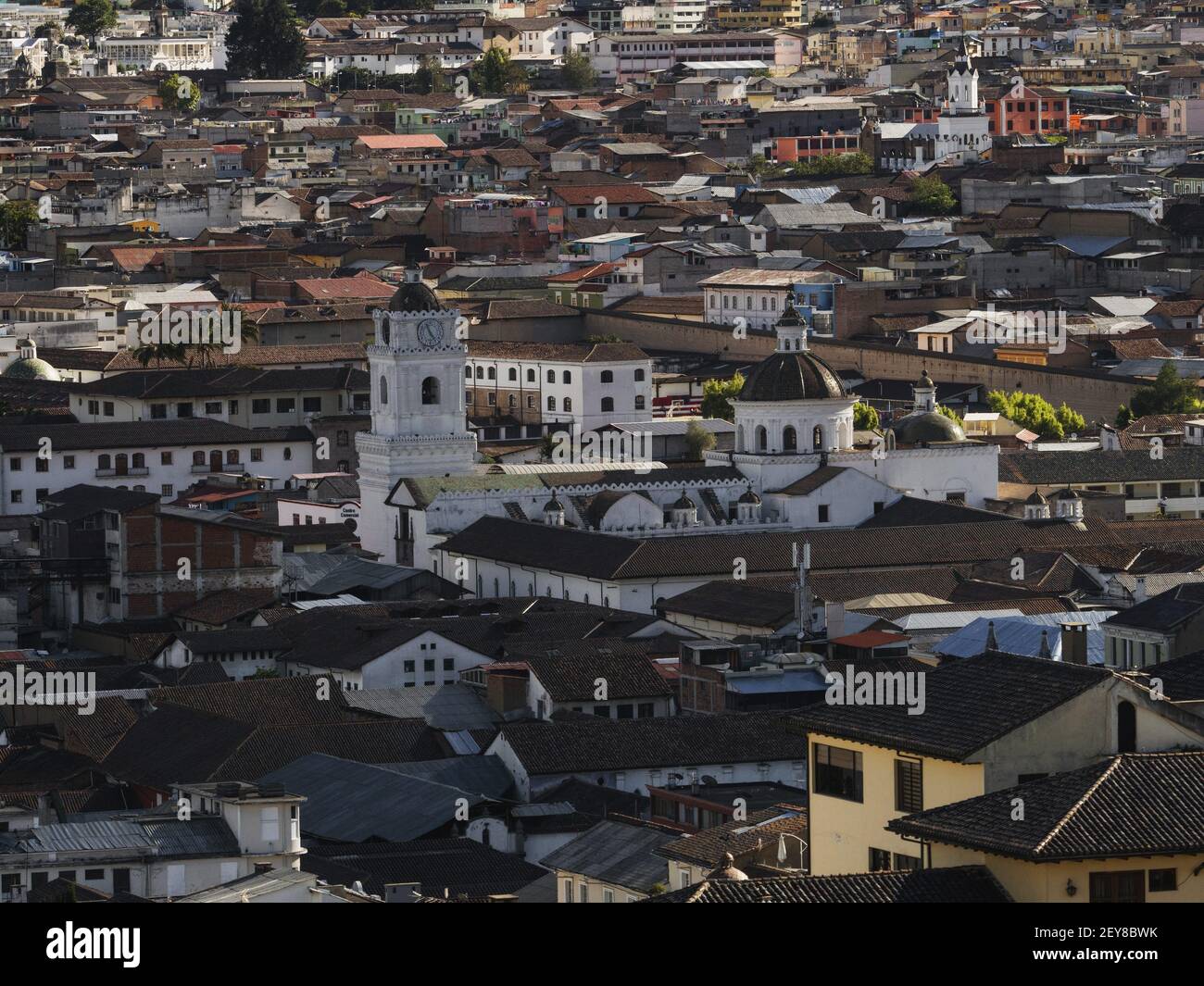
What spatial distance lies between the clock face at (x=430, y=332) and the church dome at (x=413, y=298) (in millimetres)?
287

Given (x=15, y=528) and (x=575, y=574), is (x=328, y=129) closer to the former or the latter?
(x=15, y=528)

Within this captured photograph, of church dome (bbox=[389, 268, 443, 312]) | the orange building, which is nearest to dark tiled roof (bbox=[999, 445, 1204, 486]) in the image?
church dome (bbox=[389, 268, 443, 312])

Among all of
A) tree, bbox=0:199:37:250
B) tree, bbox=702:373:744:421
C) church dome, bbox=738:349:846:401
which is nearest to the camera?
church dome, bbox=738:349:846:401

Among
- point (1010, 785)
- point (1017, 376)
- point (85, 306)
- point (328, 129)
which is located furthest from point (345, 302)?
point (1010, 785)

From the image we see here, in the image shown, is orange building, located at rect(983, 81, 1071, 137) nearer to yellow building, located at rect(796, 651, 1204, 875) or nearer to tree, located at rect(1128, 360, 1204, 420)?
tree, located at rect(1128, 360, 1204, 420)

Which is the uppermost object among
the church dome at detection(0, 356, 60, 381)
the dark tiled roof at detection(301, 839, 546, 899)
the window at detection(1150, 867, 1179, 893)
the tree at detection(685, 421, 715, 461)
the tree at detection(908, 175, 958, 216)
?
the window at detection(1150, 867, 1179, 893)

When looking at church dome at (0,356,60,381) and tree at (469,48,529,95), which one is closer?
church dome at (0,356,60,381)

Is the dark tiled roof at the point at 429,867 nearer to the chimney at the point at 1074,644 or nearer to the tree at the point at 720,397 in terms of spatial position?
the chimney at the point at 1074,644

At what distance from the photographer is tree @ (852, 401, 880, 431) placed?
7925 centimetres

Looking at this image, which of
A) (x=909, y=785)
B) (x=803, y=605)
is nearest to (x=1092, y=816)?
(x=909, y=785)

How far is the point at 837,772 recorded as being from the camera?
21.4 m

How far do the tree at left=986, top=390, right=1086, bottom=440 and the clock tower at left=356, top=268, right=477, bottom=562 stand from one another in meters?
16.8

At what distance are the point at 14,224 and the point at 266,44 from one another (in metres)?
59.6

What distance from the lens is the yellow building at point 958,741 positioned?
2038 centimetres
